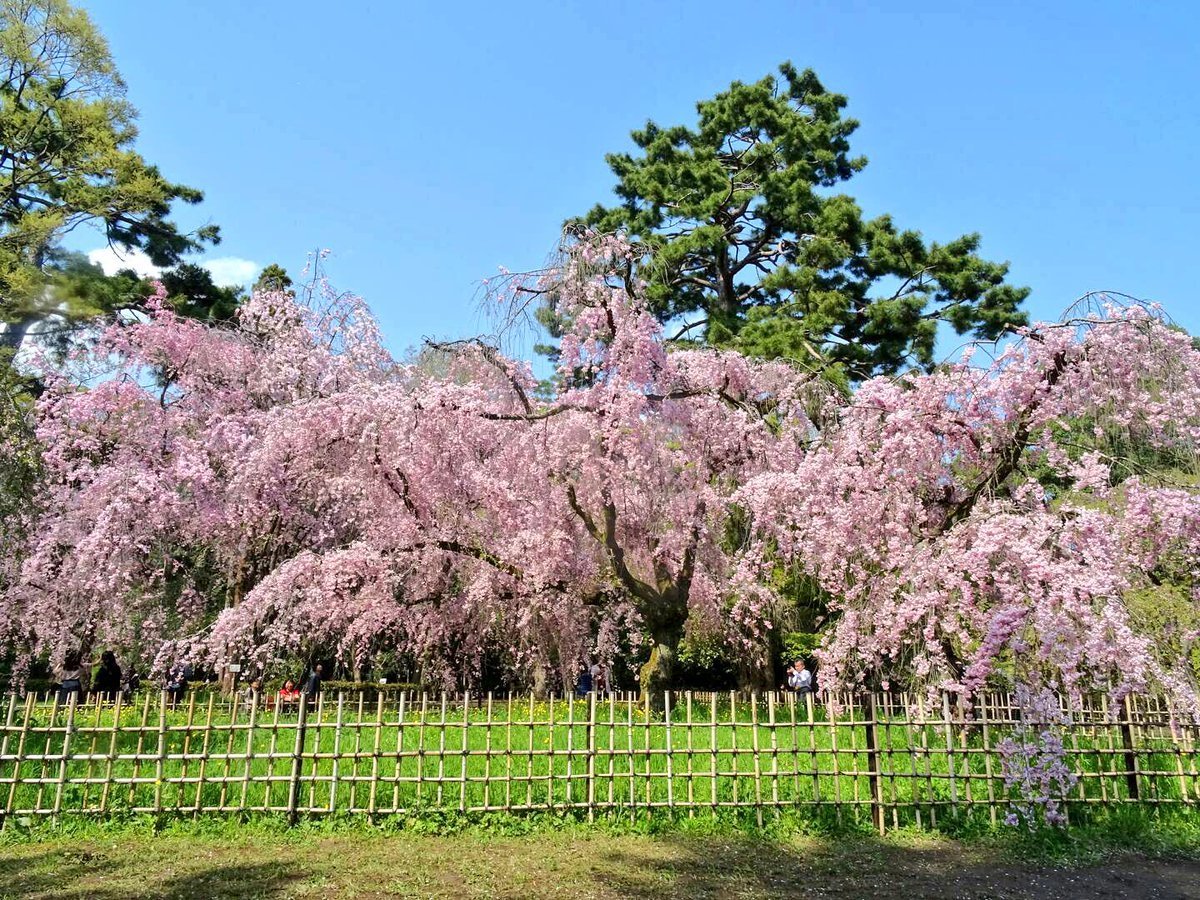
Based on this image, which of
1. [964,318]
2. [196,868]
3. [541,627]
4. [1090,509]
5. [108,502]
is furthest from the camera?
[964,318]

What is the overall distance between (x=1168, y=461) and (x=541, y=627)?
27.6ft

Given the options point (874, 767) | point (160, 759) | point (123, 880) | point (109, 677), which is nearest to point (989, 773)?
point (874, 767)

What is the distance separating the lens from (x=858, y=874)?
214 inches

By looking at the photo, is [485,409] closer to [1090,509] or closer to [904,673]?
[904,673]

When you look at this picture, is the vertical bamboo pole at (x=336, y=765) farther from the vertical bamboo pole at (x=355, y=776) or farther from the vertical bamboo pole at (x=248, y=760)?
the vertical bamboo pole at (x=248, y=760)

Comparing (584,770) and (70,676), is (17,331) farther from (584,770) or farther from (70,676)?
(584,770)

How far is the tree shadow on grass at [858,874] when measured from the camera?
5047 millimetres

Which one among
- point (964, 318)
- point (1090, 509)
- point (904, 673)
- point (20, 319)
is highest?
point (964, 318)

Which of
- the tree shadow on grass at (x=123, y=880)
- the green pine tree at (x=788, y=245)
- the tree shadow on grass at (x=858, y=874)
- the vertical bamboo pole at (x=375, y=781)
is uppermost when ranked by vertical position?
the green pine tree at (x=788, y=245)

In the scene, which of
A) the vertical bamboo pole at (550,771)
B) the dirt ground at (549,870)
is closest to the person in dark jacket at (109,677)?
the dirt ground at (549,870)

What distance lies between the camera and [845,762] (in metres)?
8.25

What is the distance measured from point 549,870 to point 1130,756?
17.7 ft

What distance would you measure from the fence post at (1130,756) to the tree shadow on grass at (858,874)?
1.15 meters

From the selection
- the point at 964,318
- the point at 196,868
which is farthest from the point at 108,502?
the point at 964,318
